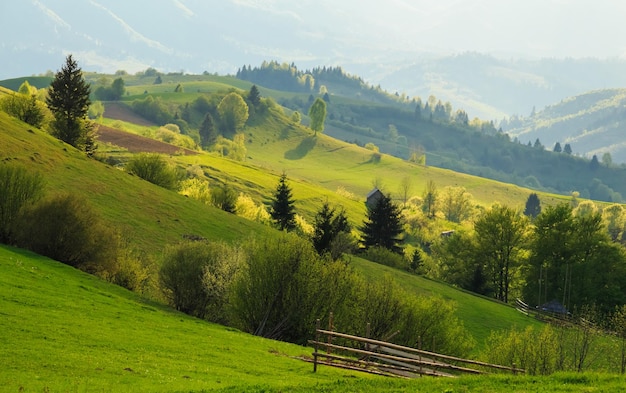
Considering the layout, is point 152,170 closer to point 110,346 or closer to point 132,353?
point 110,346

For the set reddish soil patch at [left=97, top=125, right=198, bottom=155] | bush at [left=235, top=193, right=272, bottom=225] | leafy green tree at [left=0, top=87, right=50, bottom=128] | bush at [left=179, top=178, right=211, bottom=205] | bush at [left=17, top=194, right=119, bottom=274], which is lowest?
bush at [left=17, top=194, right=119, bottom=274]

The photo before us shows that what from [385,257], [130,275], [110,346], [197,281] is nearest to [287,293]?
[197,281]

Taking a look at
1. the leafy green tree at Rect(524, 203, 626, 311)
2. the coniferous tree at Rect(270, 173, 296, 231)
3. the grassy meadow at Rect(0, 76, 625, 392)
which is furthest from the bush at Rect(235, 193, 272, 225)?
the leafy green tree at Rect(524, 203, 626, 311)

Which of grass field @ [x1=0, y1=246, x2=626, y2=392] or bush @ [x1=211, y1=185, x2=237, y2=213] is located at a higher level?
bush @ [x1=211, y1=185, x2=237, y2=213]

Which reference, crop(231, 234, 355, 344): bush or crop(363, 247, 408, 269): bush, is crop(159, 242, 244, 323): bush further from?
crop(363, 247, 408, 269): bush

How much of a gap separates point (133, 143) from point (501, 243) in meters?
103

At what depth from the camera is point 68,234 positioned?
164 feet

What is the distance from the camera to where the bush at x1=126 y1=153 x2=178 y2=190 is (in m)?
96.1

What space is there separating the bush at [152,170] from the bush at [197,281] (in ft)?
155

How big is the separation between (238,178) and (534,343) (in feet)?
379

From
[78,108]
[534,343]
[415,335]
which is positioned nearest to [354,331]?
[415,335]

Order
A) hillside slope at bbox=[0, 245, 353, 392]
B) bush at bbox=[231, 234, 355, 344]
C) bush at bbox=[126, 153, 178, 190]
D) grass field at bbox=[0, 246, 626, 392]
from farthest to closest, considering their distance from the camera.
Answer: bush at bbox=[126, 153, 178, 190] → bush at bbox=[231, 234, 355, 344] → hillside slope at bbox=[0, 245, 353, 392] → grass field at bbox=[0, 246, 626, 392]

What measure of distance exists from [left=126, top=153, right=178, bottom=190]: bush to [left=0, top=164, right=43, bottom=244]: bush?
4123cm

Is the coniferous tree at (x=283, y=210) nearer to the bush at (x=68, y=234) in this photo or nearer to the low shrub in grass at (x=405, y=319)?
the low shrub in grass at (x=405, y=319)
